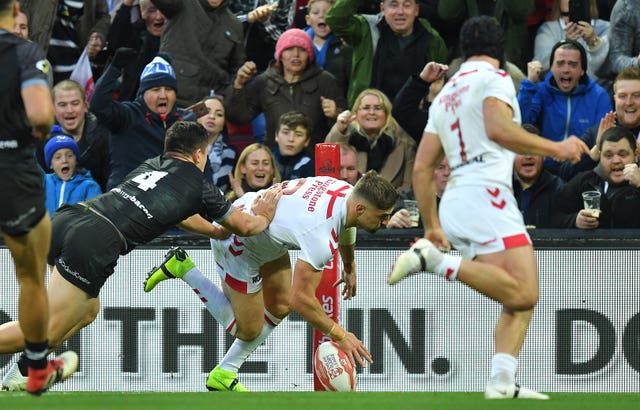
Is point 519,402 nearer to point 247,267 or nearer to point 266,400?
point 266,400

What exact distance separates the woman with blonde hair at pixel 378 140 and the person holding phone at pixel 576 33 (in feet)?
5.07

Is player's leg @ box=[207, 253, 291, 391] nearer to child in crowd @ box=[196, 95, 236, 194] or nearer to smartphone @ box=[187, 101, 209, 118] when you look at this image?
child in crowd @ box=[196, 95, 236, 194]

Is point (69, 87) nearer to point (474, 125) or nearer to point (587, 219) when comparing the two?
point (587, 219)

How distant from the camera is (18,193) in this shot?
825 centimetres

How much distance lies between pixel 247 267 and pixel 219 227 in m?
0.45

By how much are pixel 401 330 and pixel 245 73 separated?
3306 millimetres

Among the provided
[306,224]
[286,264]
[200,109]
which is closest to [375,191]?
[306,224]

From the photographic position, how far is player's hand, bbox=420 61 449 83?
12203mm

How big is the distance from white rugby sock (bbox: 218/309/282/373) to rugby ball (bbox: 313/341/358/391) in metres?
0.66

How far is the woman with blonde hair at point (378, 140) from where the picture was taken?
13.3 metres

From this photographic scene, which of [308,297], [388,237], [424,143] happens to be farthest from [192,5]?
[424,143]

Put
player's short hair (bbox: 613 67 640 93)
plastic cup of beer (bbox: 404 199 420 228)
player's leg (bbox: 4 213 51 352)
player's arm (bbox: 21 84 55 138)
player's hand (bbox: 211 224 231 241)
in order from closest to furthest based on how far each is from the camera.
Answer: player's arm (bbox: 21 84 55 138)
player's leg (bbox: 4 213 51 352)
player's hand (bbox: 211 224 231 241)
plastic cup of beer (bbox: 404 199 420 228)
player's short hair (bbox: 613 67 640 93)

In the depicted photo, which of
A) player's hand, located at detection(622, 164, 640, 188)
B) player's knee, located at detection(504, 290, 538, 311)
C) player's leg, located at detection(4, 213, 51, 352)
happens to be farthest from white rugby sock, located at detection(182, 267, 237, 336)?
player's hand, located at detection(622, 164, 640, 188)

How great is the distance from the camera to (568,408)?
8.52 m
